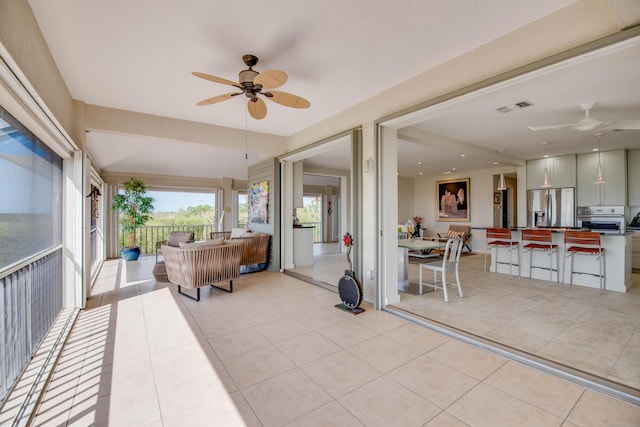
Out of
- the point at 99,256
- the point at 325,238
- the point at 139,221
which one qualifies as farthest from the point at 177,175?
the point at 325,238

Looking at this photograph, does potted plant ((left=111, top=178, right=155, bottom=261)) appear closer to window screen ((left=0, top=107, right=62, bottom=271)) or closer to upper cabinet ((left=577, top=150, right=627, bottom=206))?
window screen ((left=0, top=107, right=62, bottom=271))

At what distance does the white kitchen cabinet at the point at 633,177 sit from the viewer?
5.97 meters

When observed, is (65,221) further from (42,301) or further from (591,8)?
(591,8)

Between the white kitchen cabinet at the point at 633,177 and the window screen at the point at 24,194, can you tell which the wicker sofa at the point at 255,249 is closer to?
the window screen at the point at 24,194

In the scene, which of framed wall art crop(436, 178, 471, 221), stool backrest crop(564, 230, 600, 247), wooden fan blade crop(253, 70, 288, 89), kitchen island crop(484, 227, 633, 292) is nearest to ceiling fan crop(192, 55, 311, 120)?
wooden fan blade crop(253, 70, 288, 89)

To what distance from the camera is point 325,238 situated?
38.3ft

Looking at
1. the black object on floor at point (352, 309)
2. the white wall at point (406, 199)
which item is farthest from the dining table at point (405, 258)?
the white wall at point (406, 199)

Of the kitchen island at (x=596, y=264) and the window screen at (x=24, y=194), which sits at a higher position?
the window screen at (x=24, y=194)

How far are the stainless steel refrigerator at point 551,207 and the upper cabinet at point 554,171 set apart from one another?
159 mm

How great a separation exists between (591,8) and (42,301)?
A: 5260 mm

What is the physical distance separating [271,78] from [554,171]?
7.51 metres

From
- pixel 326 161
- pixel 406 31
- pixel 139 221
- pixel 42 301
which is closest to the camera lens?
pixel 406 31

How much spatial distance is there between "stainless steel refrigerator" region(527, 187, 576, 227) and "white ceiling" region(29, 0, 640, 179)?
9.89ft

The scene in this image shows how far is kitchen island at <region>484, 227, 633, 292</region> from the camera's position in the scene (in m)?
4.51
